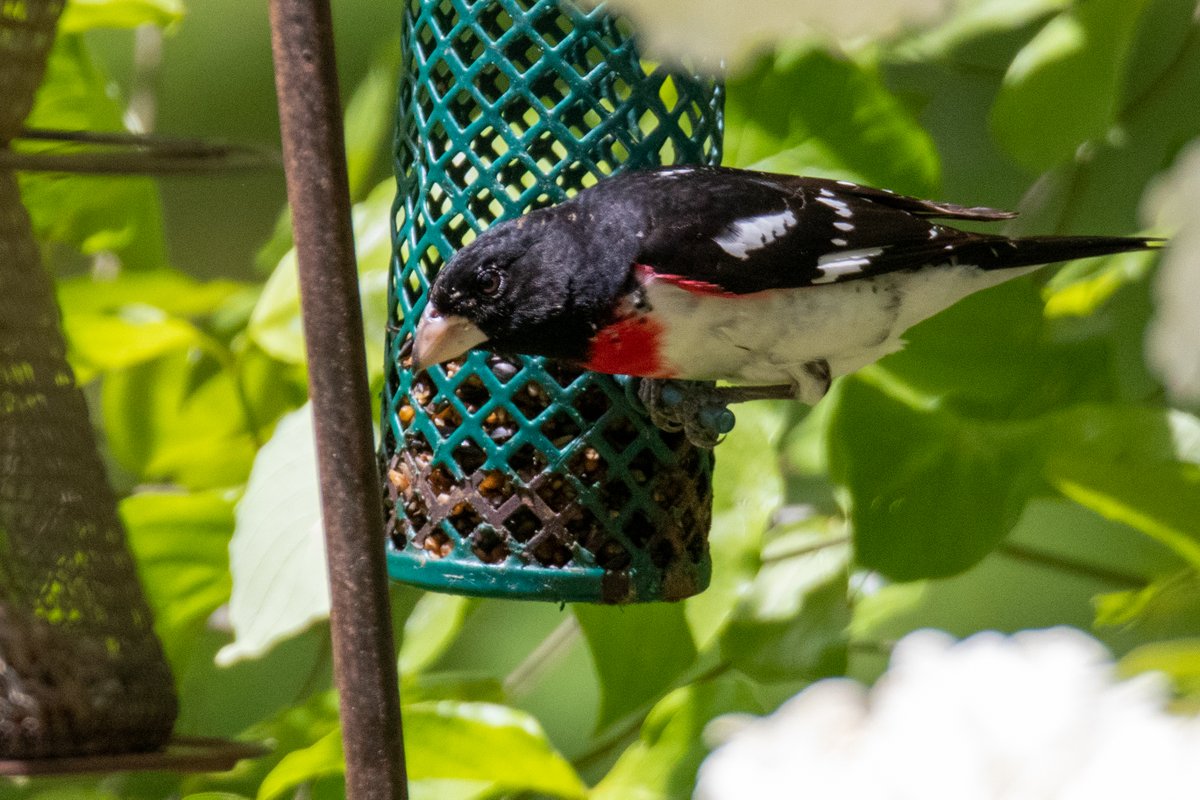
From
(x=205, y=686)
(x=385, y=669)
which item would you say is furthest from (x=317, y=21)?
(x=205, y=686)

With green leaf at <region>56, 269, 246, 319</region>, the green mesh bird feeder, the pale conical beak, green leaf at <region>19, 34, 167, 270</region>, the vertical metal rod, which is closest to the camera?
the vertical metal rod

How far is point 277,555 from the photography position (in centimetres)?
108

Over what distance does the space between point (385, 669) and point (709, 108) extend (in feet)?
1.80

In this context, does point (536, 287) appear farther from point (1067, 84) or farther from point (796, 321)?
point (1067, 84)

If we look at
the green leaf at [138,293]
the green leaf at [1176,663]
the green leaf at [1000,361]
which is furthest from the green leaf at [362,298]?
the green leaf at [1176,663]

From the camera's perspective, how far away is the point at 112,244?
147 centimetres

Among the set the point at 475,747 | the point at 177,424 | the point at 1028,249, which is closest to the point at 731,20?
the point at 1028,249

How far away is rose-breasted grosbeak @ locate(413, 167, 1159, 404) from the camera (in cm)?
92

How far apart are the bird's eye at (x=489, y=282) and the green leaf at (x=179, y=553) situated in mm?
467

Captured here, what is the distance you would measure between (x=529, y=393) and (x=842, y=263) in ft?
0.89

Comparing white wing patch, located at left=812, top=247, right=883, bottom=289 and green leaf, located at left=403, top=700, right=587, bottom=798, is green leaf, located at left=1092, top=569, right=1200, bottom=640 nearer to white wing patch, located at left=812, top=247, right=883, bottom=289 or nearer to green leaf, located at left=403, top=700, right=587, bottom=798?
white wing patch, located at left=812, top=247, right=883, bottom=289

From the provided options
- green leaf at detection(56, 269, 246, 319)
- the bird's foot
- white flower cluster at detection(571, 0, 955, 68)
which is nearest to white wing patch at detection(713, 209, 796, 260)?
the bird's foot

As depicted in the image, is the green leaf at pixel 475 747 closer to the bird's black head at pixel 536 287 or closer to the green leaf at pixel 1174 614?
the bird's black head at pixel 536 287

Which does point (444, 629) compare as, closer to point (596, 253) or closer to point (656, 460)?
point (656, 460)
